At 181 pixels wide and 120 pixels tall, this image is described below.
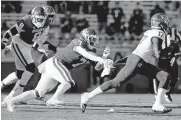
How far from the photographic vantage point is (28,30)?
880 centimetres

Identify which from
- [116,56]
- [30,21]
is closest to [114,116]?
[30,21]

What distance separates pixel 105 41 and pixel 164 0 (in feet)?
6.62

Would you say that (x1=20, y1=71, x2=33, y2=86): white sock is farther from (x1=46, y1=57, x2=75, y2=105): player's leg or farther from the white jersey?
the white jersey

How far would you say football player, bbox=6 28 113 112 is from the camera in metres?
7.32

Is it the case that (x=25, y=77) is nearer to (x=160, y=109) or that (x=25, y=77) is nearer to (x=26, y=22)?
(x=26, y=22)

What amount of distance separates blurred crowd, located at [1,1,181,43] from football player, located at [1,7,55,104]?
16.6 ft

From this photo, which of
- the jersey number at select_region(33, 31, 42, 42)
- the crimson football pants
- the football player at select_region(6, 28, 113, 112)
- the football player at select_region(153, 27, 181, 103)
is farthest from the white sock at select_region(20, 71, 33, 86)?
the football player at select_region(153, 27, 181, 103)

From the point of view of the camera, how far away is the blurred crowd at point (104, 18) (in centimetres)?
1416

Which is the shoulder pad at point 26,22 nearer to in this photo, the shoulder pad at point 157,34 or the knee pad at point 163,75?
the shoulder pad at point 157,34

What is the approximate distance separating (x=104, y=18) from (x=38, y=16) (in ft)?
20.3

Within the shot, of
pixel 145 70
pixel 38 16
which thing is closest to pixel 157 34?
pixel 145 70

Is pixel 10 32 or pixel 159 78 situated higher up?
pixel 10 32

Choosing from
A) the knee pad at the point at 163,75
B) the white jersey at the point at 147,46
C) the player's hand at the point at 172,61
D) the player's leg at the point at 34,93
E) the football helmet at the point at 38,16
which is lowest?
the player's hand at the point at 172,61

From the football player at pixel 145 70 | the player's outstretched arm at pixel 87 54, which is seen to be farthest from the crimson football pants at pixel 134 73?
the player's outstretched arm at pixel 87 54
